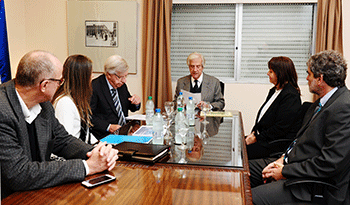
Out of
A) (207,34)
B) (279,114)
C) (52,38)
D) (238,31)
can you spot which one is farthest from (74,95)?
(52,38)

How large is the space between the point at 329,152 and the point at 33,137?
1.60 m

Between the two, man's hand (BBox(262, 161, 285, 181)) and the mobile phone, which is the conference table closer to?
the mobile phone

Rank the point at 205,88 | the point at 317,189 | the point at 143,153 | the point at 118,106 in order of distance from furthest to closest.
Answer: the point at 205,88, the point at 118,106, the point at 317,189, the point at 143,153

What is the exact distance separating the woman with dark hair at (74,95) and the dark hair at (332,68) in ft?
5.23

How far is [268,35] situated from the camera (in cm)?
467

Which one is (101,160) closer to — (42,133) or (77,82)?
(42,133)

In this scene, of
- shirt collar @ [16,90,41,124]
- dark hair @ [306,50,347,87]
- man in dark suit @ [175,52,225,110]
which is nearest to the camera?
shirt collar @ [16,90,41,124]

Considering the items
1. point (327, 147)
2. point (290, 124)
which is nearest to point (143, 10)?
point (290, 124)

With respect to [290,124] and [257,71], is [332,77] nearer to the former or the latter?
[290,124]

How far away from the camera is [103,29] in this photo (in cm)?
488

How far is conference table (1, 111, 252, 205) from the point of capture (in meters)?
1.26

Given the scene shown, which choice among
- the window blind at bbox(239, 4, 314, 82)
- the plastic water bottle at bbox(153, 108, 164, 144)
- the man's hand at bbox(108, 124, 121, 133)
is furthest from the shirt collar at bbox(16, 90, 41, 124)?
the window blind at bbox(239, 4, 314, 82)

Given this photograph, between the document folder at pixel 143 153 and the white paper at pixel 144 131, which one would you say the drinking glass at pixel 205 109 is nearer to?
the white paper at pixel 144 131

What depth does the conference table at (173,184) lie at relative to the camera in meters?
1.26
